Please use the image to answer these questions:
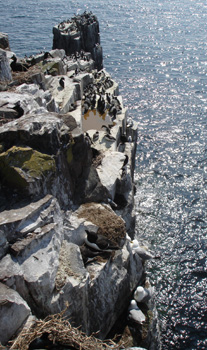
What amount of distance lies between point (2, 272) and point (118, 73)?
5218 cm

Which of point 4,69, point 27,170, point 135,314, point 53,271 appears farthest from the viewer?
point 4,69

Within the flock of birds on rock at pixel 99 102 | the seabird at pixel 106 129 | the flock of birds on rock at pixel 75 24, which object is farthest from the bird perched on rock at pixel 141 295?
the flock of birds on rock at pixel 75 24

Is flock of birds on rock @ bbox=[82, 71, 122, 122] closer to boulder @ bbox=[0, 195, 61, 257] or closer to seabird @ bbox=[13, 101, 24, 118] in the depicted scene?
seabird @ bbox=[13, 101, 24, 118]

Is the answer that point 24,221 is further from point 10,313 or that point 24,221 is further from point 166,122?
point 166,122

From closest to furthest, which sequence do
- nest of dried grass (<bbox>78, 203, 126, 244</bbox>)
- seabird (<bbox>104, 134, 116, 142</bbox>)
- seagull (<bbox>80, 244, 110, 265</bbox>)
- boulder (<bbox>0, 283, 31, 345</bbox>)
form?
boulder (<bbox>0, 283, 31, 345</bbox>)
seagull (<bbox>80, 244, 110, 265</bbox>)
nest of dried grass (<bbox>78, 203, 126, 244</bbox>)
seabird (<bbox>104, 134, 116, 142</bbox>)

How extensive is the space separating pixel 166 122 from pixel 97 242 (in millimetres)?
31605

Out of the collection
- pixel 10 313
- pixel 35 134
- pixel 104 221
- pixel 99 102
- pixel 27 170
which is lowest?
pixel 104 221

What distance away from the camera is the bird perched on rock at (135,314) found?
44.4 ft

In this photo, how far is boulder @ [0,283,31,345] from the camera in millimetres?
8452

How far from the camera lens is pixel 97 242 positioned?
12.8 m

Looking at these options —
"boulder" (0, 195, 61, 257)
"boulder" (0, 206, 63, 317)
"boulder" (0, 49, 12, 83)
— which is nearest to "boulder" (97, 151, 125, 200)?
"boulder" (0, 195, 61, 257)

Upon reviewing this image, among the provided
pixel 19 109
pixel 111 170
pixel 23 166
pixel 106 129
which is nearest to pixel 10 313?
pixel 23 166

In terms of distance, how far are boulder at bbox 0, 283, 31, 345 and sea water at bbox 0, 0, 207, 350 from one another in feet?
38.5

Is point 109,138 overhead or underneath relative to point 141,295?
overhead
